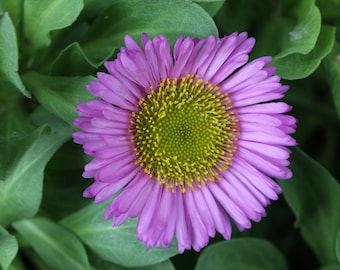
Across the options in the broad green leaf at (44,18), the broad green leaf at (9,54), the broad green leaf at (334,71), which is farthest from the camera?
the broad green leaf at (334,71)

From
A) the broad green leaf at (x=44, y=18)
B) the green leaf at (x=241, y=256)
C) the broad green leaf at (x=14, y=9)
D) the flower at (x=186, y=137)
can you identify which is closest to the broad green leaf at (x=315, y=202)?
the green leaf at (x=241, y=256)

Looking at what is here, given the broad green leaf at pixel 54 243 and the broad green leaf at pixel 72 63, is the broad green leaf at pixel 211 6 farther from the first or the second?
the broad green leaf at pixel 54 243

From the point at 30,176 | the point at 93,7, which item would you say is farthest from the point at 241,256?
the point at 93,7

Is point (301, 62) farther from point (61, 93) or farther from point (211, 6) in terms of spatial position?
point (61, 93)

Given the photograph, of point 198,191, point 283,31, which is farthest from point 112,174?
point 283,31

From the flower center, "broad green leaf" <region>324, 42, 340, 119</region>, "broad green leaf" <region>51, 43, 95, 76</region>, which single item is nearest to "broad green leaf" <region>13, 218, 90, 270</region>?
the flower center

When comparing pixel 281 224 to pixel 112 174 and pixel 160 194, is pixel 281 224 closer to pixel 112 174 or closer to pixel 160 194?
pixel 160 194

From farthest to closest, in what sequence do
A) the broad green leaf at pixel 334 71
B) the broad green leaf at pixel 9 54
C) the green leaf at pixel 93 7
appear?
the broad green leaf at pixel 334 71 < the green leaf at pixel 93 7 < the broad green leaf at pixel 9 54

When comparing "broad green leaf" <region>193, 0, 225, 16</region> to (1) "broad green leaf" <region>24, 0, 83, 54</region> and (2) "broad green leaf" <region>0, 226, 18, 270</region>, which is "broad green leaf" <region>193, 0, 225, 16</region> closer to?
(1) "broad green leaf" <region>24, 0, 83, 54</region>

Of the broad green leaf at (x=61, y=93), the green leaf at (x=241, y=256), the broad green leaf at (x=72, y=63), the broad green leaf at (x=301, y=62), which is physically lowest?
the green leaf at (x=241, y=256)
